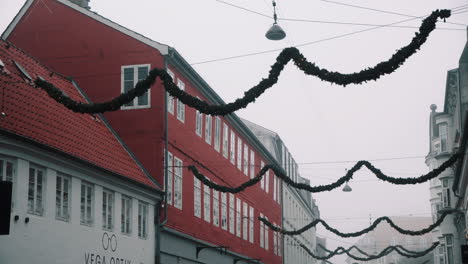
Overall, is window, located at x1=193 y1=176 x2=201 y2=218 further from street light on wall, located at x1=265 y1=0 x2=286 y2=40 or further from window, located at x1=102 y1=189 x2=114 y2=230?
street light on wall, located at x1=265 y1=0 x2=286 y2=40

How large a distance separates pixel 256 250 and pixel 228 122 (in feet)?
33.5

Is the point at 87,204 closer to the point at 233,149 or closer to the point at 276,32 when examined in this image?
the point at 276,32

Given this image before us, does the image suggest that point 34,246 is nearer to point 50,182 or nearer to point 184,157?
point 50,182

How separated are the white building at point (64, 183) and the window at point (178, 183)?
2.06m

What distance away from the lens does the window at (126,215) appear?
2459cm

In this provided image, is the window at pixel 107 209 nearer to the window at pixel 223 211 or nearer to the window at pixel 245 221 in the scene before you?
the window at pixel 223 211

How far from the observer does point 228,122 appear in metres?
38.9

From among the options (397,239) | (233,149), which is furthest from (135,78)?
(397,239)

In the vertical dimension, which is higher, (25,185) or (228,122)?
(228,122)

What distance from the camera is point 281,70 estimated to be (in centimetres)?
1565

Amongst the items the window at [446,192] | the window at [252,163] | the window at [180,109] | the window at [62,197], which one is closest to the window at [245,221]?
the window at [252,163]

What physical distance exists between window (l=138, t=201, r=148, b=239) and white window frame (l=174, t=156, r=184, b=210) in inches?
111

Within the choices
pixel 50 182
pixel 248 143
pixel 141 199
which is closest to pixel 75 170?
pixel 50 182

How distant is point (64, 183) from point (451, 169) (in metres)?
41.9
